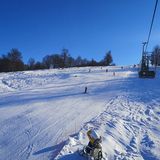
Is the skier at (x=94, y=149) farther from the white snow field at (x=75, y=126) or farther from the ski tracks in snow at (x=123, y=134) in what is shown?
the ski tracks in snow at (x=123, y=134)

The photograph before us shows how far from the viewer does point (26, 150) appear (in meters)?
8.96

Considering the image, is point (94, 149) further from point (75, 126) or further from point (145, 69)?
point (145, 69)

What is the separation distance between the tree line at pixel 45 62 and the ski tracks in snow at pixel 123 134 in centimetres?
6755

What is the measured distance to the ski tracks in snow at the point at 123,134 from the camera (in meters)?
8.80

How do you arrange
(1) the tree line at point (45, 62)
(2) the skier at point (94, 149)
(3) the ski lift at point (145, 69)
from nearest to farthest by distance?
(2) the skier at point (94, 149)
(3) the ski lift at point (145, 69)
(1) the tree line at point (45, 62)

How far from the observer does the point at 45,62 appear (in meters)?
105

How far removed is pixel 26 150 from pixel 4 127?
10.3 ft

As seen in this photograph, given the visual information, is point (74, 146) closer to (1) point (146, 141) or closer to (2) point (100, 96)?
(1) point (146, 141)

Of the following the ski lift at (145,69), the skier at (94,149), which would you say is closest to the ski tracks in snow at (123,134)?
the skier at (94,149)

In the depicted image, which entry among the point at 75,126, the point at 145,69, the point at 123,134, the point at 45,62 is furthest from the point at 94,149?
the point at 45,62

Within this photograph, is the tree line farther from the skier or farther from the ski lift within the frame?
the skier

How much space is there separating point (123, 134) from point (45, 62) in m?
96.0

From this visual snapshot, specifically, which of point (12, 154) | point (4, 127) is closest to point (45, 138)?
point (12, 154)

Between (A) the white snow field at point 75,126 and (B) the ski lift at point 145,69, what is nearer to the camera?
(A) the white snow field at point 75,126
